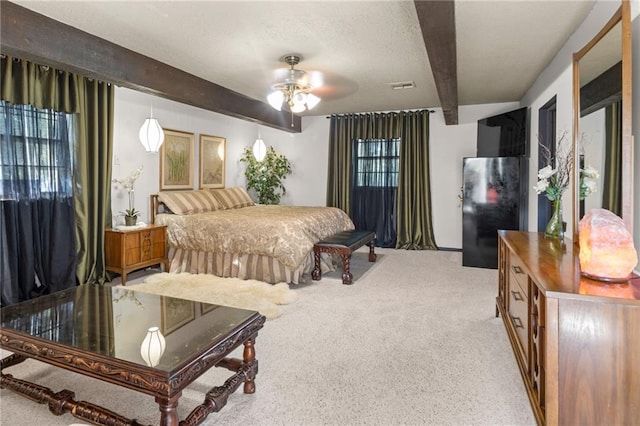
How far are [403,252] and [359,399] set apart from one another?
434cm

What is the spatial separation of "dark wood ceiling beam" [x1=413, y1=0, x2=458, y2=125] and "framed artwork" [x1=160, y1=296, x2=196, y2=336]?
225 centimetres

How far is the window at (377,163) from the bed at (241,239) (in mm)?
1837

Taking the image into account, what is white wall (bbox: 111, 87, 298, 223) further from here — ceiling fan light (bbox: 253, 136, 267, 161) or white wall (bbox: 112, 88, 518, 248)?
ceiling fan light (bbox: 253, 136, 267, 161)

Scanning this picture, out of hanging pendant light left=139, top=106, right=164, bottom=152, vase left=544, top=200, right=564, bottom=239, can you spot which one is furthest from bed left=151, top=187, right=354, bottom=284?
vase left=544, top=200, right=564, bottom=239

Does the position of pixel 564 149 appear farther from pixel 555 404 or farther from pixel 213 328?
pixel 213 328

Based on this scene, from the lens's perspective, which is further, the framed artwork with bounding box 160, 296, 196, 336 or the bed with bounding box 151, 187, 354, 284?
the bed with bounding box 151, 187, 354, 284

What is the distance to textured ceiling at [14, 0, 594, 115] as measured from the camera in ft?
8.74

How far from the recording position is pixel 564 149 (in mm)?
3156

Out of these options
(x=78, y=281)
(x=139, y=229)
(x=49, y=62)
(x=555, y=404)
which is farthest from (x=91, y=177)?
(x=555, y=404)

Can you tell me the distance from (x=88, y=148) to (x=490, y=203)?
4989 millimetres

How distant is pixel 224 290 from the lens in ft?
12.7

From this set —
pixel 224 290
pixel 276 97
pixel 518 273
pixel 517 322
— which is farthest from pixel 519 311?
pixel 276 97

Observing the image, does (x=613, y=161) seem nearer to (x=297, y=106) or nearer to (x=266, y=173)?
(x=297, y=106)

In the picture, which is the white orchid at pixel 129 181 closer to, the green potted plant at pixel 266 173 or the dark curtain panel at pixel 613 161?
the green potted plant at pixel 266 173
